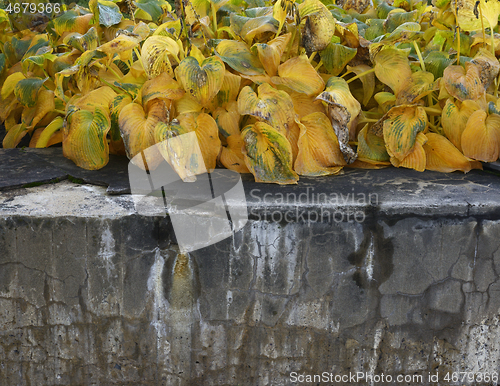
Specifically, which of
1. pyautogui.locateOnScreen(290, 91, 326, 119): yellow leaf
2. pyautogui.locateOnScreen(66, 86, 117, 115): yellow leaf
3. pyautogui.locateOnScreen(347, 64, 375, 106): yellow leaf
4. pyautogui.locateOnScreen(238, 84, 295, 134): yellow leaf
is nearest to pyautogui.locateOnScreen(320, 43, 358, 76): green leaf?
pyautogui.locateOnScreen(347, 64, 375, 106): yellow leaf

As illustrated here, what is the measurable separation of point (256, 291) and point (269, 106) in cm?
46

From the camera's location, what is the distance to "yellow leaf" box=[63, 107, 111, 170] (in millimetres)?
1157

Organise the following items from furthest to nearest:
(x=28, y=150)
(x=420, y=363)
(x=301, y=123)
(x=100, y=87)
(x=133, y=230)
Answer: (x=28, y=150) → (x=100, y=87) → (x=301, y=123) → (x=420, y=363) → (x=133, y=230)

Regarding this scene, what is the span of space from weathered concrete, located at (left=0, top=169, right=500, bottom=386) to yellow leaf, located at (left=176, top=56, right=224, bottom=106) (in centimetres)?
29

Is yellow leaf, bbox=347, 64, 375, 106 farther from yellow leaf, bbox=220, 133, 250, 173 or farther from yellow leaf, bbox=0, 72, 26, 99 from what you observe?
yellow leaf, bbox=0, 72, 26, 99

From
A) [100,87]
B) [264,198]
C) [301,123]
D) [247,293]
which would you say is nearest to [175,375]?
[247,293]

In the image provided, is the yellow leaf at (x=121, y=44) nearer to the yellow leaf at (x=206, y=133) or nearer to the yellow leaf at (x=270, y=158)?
the yellow leaf at (x=206, y=133)

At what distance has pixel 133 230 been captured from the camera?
3.01 ft

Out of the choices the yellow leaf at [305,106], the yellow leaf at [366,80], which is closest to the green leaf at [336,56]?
the yellow leaf at [366,80]

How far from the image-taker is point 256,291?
0.96 meters

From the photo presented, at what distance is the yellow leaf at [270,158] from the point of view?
3.52 feet

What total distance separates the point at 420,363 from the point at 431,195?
1.32ft

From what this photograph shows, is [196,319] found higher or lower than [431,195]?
lower

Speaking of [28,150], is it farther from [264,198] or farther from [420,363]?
[420,363]
